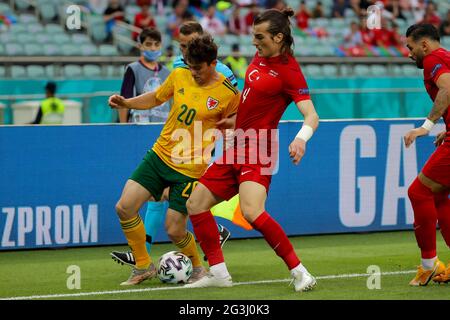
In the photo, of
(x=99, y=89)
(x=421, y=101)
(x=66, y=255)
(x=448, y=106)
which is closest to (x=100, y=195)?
(x=66, y=255)

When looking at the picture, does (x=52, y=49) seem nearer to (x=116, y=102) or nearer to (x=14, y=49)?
(x=14, y=49)

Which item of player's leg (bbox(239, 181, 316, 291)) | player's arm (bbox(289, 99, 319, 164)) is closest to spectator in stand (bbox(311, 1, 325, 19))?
player's arm (bbox(289, 99, 319, 164))

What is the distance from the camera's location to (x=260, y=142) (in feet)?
26.6

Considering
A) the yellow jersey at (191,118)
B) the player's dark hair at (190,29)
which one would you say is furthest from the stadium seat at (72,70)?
the yellow jersey at (191,118)

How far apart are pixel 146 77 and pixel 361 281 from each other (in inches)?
153

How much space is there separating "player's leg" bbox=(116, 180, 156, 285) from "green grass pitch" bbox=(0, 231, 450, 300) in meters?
0.12

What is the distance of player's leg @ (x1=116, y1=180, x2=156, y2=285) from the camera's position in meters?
8.46

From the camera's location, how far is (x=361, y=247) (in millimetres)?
11445

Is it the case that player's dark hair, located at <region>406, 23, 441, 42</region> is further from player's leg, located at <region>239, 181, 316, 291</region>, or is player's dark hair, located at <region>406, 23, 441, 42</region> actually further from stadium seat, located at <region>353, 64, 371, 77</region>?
stadium seat, located at <region>353, 64, 371, 77</region>

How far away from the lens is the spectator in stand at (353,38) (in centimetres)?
2345

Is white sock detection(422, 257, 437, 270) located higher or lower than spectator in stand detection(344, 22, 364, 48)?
lower

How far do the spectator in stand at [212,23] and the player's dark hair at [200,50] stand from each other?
44.2ft

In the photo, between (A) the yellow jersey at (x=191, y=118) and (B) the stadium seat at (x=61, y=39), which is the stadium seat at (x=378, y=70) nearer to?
(B) the stadium seat at (x=61, y=39)

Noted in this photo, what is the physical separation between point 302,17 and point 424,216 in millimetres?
15849
